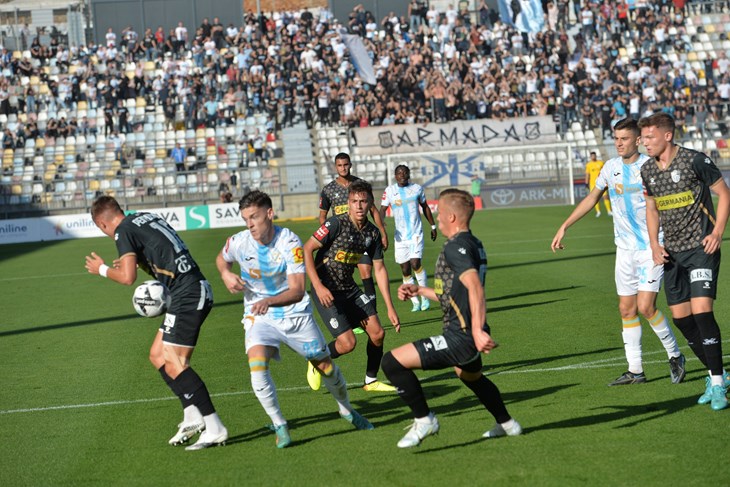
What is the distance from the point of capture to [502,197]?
143 ft

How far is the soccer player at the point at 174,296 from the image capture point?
777 cm

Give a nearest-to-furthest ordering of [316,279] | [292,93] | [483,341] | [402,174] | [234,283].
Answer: [483,341]
[234,283]
[316,279]
[402,174]
[292,93]

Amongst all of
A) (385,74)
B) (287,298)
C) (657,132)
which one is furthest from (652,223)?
(385,74)

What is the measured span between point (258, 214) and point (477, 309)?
1.98 meters

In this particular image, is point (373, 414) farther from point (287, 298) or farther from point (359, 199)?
point (359, 199)

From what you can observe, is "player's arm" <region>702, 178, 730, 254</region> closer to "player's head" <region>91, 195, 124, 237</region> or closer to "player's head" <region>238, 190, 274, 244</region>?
"player's head" <region>238, 190, 274, 244</region>

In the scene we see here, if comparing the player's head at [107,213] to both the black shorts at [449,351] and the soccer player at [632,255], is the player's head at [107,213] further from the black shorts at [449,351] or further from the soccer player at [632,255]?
the soccer player at [632,255]

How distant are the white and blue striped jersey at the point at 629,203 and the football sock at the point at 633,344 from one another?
0.72 meters

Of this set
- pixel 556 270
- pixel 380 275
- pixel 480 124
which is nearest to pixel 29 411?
pixel 380 275

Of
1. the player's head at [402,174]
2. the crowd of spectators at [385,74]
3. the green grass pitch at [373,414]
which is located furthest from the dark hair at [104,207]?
the crowd of spectators at [385,74]

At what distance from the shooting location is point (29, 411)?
9.44m

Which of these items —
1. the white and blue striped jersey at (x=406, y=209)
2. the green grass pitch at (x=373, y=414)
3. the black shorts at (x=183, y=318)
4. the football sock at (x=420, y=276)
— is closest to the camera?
the green grass pitch at (x=373, y=414)

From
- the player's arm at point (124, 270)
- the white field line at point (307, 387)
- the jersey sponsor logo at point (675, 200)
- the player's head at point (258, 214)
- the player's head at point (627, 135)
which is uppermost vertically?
the player's head at point (627, 135)

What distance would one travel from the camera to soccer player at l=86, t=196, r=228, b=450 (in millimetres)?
7773
